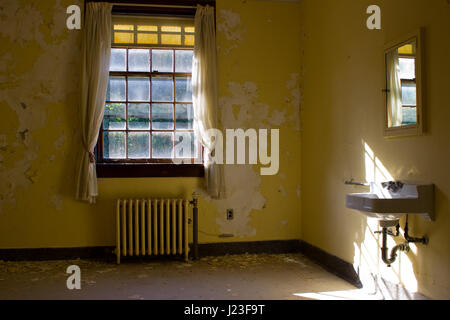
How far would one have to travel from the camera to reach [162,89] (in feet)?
15.0

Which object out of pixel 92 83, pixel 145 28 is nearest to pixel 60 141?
pixel 92 83

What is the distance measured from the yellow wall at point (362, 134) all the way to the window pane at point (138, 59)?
1.87 metres

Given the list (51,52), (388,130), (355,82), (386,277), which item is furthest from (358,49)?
(51,52)

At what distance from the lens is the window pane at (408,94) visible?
261cm

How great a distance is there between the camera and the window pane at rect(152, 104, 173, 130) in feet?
15.0

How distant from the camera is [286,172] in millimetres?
4707

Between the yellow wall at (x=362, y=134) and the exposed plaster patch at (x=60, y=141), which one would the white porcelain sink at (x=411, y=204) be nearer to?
the yellow wall at (x=362, y=134)

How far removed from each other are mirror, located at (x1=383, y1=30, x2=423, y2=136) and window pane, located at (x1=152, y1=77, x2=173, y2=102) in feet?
8.15

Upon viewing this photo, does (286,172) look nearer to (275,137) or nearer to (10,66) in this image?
(275,137)

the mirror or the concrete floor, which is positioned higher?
the mirror

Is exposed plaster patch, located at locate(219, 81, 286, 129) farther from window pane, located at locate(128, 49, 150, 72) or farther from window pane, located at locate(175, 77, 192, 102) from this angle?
window pane, located at locate(128, 49, 150, 72)

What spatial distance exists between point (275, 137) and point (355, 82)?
1.41 meters

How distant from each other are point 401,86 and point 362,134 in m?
0.66

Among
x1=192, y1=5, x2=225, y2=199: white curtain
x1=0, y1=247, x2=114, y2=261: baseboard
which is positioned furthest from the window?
x1=0, y1=247, x2=114, y2=261: baseboard
